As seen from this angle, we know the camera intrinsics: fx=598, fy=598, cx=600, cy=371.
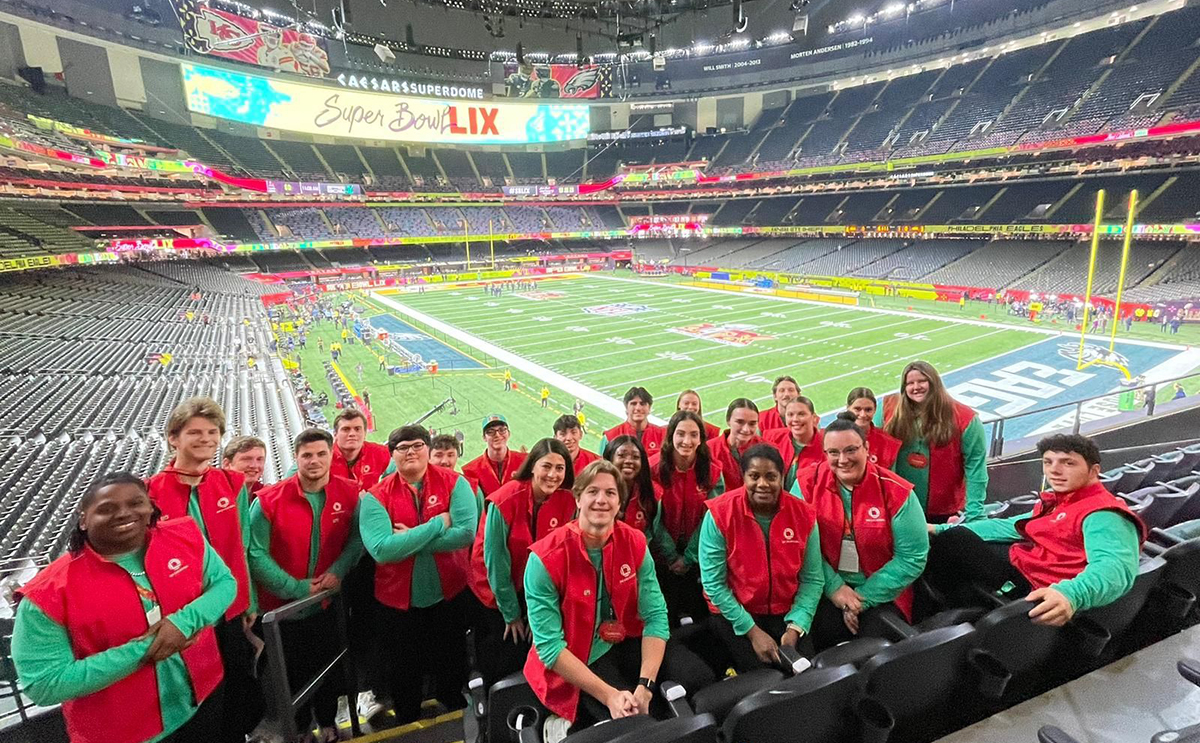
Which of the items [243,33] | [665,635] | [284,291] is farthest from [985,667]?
[243,33]

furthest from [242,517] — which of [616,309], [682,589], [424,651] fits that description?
[616,309]

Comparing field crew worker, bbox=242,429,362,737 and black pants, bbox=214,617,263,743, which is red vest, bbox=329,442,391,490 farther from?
black pants, bbox=214,617,263,743

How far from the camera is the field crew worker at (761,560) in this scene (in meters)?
3.11

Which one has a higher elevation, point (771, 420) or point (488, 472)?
point (488, 472)

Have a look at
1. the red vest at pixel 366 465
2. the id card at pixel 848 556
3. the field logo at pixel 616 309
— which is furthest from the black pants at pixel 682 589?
the field logo at pixel 616 309

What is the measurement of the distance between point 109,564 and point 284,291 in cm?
4301

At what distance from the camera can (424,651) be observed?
3725 millimetres

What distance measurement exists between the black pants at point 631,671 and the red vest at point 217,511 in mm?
1910

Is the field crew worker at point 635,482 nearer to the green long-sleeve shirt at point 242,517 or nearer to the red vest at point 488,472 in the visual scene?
the red vest at point 488,472

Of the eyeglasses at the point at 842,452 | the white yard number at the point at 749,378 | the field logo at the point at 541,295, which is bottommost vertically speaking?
the white yard number at the point at 749,378

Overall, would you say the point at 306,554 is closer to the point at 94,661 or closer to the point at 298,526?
the point at 298,526

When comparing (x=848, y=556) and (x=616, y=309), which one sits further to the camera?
(x=616, y=309)

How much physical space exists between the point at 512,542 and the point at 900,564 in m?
2.13

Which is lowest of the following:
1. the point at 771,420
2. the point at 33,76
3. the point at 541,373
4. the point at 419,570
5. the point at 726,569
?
the point at 541,373
